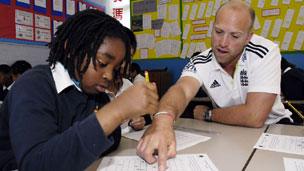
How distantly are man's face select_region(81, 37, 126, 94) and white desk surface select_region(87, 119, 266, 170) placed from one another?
0.81 feet

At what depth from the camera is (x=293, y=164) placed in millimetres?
816

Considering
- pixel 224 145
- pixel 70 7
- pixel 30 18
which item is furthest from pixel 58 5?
pixel 224 145

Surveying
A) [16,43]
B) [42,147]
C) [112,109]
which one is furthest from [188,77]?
[16,43]

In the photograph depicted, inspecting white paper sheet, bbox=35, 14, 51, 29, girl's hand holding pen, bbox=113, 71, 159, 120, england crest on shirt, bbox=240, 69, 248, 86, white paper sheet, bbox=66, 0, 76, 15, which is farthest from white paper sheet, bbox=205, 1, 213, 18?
girl's hand holding pen, bbox=113, 71, 159, 120

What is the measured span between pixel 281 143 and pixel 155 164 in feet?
1.70

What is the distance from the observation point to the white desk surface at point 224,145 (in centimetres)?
83

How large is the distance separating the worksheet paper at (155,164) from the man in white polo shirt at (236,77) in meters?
0.37

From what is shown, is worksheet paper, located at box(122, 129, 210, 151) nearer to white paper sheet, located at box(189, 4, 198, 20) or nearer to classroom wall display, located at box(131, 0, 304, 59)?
classroom wall display, located at box(131, 0, 304, 59)

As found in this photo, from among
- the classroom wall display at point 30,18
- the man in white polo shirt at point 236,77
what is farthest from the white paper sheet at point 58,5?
the man in white polo shirt at point 236,77

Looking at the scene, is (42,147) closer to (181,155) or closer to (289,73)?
(181,155)

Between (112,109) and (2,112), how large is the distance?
0.41 m

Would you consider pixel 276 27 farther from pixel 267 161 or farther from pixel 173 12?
pixel 267 161

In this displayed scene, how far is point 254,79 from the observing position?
56.7 inches

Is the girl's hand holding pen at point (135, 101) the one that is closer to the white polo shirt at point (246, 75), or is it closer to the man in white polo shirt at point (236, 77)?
the man in white polo shirt at point (236, 77)
